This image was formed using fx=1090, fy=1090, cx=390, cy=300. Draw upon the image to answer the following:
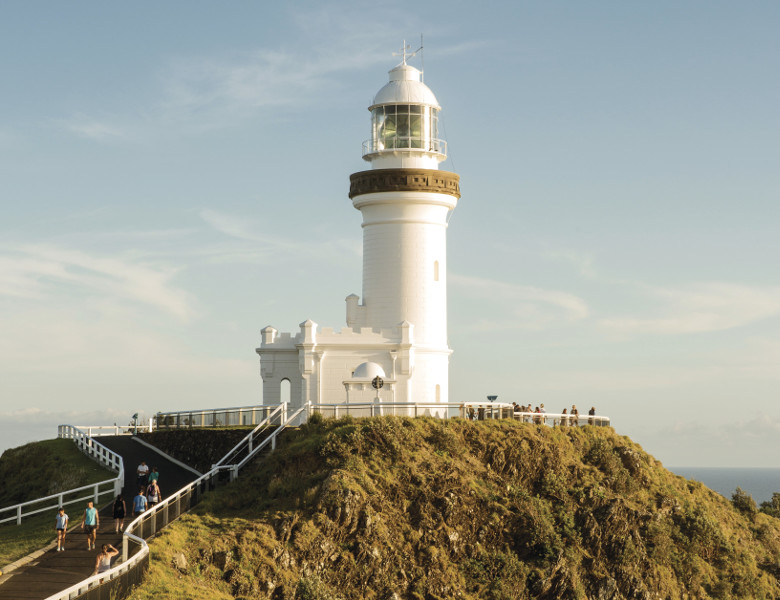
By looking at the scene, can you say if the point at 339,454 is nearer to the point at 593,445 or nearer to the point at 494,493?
the point at 494,493

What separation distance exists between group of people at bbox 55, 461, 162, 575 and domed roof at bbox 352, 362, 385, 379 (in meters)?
11.0

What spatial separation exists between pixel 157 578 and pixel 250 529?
5.68 m

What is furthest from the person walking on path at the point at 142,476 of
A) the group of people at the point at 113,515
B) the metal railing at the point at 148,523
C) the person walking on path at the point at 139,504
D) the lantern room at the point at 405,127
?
the lantern room at the point at 405,127

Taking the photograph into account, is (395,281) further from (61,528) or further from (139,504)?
(61,528)

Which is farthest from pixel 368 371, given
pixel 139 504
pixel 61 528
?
pixel 61 528

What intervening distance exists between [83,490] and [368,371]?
12912 millimetres

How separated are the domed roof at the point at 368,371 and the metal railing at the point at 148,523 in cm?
293

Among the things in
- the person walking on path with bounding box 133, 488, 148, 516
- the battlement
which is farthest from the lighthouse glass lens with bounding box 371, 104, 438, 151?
the person walking on path with bounding box 133, 488, 148, 516

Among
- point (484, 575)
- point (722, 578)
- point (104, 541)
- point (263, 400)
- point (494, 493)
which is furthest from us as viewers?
point (263, 400)

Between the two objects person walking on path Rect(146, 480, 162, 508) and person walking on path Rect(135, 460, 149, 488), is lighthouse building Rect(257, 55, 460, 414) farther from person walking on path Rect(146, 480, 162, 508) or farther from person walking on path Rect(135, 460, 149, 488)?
person walking on path Rect(146, 480, 162, 508)

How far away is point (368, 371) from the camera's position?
46.9m

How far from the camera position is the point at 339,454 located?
38688 mm

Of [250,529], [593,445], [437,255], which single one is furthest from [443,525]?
[437,255]

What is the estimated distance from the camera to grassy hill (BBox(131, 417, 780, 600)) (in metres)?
33.7
